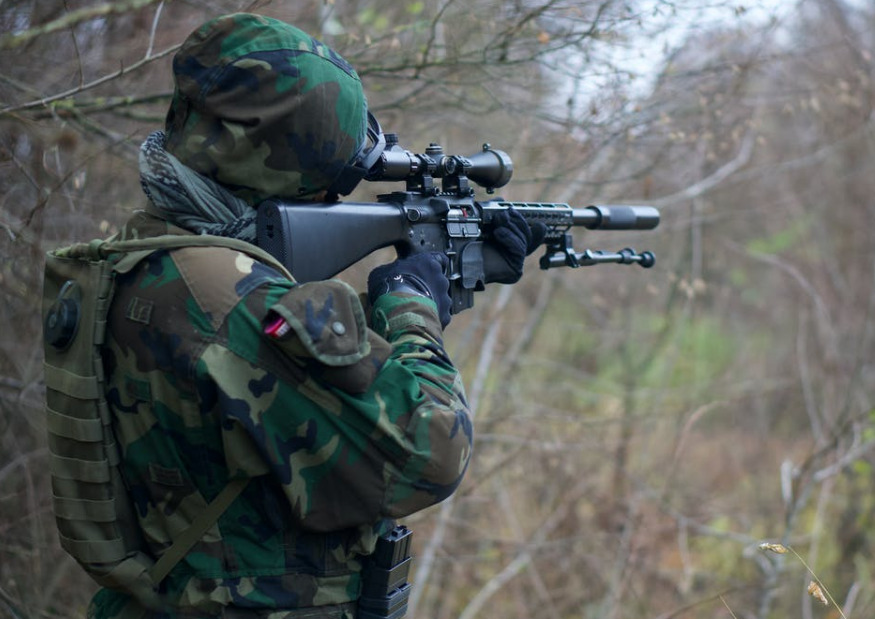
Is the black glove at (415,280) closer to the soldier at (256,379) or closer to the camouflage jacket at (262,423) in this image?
the soldier at (256,379)

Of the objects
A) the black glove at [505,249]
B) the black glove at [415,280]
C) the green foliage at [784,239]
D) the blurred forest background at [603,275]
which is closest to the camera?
the black glove at [415,280]

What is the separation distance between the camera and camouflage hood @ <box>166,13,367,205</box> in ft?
6.03

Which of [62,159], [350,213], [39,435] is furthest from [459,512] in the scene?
[350,213]

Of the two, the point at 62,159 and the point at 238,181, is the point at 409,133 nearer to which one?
the point at 62,159

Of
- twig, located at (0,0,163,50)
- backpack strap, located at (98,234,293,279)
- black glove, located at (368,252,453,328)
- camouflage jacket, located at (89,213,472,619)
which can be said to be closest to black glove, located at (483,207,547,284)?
black glove, located at (368,252,453,328)

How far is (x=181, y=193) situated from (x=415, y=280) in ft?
2.09

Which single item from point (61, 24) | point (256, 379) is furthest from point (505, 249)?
point (61, 24)

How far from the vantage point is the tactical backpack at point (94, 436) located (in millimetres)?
1778

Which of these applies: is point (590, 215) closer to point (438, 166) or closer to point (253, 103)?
point (438, 166)

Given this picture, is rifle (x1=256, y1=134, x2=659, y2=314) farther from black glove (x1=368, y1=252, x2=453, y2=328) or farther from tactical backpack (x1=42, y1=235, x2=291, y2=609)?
tactical backpack (x1=42, y1=235, x2=291, y2=609)

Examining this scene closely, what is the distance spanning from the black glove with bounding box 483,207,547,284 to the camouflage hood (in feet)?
3.11

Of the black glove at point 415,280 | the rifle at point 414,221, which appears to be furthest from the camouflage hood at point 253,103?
the black glove at point 415,280

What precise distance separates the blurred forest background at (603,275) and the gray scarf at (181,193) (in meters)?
0.99

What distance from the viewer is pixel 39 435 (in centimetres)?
363
